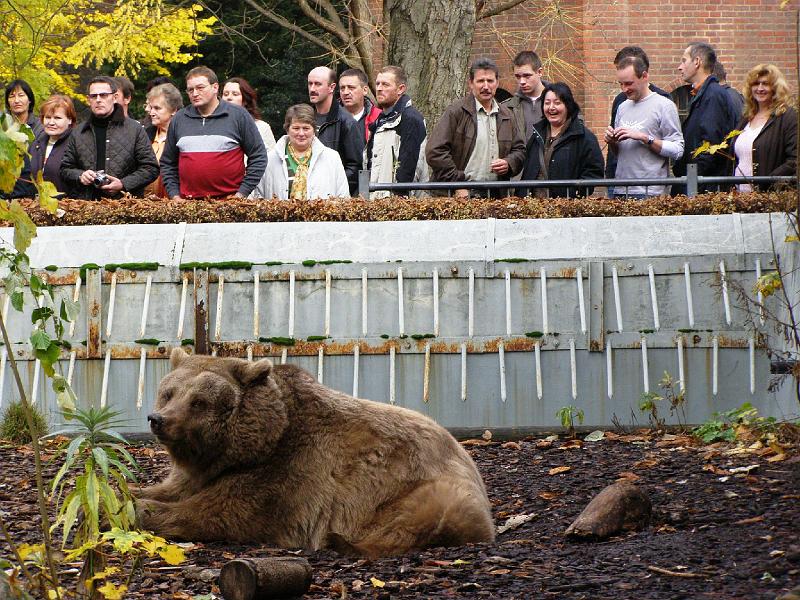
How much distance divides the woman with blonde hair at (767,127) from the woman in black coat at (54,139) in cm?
637

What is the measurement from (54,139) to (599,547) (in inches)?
311

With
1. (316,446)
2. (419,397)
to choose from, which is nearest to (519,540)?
(316,446)

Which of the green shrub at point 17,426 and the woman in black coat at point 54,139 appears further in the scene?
the woman in black coat at point 54,139

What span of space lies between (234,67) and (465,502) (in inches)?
867

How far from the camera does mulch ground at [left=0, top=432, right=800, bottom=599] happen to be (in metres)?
5.48

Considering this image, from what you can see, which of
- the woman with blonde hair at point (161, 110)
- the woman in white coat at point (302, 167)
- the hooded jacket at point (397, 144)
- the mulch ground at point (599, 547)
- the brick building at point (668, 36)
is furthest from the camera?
the brick building at point (668, 36)

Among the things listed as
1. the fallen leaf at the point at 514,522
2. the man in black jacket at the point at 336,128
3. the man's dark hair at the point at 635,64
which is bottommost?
the fallen leaf at the point at 514,522

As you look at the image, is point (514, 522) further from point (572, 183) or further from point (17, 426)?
point (17, 426)

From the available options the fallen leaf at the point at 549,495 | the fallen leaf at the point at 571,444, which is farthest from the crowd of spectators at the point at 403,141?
the fallen leaf at the point at 549,495

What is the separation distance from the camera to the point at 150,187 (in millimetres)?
12320

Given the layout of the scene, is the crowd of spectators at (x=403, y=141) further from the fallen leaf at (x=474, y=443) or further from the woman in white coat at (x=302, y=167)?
the fallen leaf at (x=474, y=443)

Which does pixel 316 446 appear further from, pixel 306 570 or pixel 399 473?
pixel 306 570

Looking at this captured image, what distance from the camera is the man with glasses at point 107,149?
38.5 ft

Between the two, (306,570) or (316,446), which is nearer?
(306,570)
